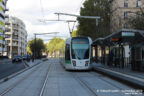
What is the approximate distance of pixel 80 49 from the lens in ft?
72.1

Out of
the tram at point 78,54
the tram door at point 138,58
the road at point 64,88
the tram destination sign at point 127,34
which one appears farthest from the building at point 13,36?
the road at point 64,88

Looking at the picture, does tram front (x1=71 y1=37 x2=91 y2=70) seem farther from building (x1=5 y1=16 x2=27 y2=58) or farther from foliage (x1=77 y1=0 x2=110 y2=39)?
building (x1=5 y1=16 x2=27 y2=58)

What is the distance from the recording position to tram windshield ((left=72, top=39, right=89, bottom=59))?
2167 cm

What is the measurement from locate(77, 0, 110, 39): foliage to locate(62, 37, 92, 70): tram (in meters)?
22.1

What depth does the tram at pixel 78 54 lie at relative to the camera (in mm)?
21531

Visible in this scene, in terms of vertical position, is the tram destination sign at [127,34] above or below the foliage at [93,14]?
below

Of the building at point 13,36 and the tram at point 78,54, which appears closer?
the tram at point 78,54

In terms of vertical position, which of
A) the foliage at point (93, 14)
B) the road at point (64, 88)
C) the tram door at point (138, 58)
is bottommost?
the road at point (64, 88)

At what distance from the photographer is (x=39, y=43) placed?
88.0m

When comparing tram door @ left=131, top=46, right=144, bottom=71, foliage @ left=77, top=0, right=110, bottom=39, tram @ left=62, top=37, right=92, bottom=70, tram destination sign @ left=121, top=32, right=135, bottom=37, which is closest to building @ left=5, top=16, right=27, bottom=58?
foliage @ left=77, top=0, right=110, bottom=39

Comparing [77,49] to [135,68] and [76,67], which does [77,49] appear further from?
[135,68]

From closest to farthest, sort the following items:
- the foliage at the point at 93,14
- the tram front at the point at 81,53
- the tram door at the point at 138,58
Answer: the tram door at the point at 138,58 → the tram front at the point at 81,53 → the foliage at the point at 93,14

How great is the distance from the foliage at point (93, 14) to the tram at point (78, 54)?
2215 centimetres

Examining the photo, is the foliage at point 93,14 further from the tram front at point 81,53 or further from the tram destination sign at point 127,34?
the tram destination sign at point 127,34
